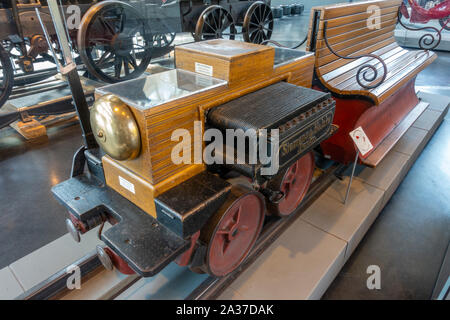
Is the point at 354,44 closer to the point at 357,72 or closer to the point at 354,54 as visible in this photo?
the point at 354,54

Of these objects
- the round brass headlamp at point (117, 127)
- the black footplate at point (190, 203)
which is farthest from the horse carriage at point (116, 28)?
the black footplate at point (190, 203)

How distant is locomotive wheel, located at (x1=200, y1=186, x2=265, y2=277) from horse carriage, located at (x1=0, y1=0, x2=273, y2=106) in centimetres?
274

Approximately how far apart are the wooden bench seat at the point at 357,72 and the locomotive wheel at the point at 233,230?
1.08m

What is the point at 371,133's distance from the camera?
2672 mm

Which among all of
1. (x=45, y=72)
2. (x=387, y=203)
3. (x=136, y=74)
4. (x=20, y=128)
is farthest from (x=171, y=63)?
(x=387, y=203)

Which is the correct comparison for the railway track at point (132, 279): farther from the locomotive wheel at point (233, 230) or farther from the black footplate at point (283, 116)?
the black footplate at point (283, 116)

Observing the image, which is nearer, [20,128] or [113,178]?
[113,178]

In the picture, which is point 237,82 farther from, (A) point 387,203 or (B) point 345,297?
(A) point 387,203

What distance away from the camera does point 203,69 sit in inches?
60.5

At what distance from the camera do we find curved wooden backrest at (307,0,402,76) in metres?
2.41

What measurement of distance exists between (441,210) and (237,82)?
2.10m

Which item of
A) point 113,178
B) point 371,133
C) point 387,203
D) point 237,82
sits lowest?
point 387,203

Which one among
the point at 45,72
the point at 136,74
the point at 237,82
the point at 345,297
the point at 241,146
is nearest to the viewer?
the point at 241,146

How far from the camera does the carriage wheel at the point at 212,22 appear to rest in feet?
13.8
